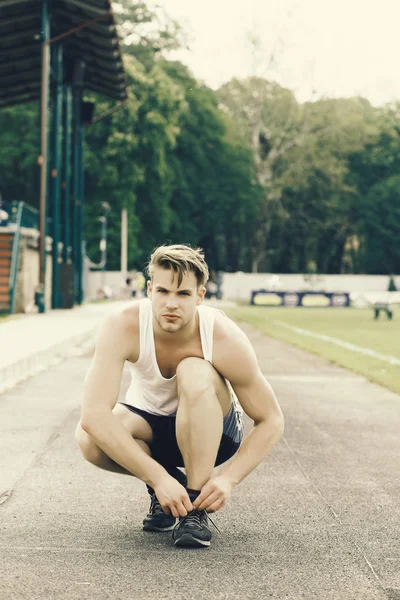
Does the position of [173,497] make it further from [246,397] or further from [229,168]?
[229,168]

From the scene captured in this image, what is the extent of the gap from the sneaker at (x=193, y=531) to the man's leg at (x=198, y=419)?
0.14m

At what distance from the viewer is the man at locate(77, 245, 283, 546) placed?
491 cm

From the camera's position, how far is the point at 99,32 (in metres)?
35.0

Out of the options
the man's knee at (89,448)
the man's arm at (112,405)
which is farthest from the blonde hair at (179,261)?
the man's knee at (89,448)

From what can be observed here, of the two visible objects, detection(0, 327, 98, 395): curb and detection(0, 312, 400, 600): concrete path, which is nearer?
detection(0, 312, 400, 600): concrete path

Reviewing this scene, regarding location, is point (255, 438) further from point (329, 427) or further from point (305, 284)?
point (305, 284)

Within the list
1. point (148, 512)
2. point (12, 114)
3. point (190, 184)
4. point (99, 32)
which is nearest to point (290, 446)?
point (148, 512)

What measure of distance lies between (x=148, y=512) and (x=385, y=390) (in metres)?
7.67

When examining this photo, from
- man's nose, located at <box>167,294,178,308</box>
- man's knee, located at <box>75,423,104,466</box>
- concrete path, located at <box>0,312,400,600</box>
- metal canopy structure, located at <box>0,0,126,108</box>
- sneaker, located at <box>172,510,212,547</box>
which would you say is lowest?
concrete path, located at <box>0,312,400,600</box>

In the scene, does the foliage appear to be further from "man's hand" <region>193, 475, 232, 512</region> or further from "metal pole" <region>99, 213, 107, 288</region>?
"man's hand" <region>193, 475, 232, 512</region>

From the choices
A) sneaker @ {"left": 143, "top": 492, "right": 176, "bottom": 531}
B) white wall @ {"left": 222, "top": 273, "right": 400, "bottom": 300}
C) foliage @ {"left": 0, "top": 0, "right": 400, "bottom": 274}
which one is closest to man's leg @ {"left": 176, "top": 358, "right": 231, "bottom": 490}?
sneaker @ {"left": 143, "top": 492, "right": 176, "bottom": 531}

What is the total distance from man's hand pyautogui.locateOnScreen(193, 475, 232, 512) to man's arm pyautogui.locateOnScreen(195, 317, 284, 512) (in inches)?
3.7

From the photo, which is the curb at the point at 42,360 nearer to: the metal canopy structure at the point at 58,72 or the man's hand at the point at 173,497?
the man's hand at the point at 173,497

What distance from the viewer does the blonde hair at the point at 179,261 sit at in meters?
4.88
